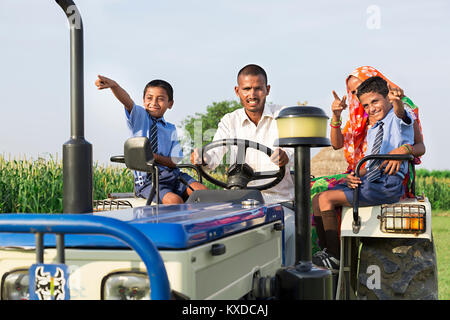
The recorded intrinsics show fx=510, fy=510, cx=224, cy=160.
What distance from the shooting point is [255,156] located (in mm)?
3238

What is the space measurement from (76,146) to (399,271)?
6.57ft

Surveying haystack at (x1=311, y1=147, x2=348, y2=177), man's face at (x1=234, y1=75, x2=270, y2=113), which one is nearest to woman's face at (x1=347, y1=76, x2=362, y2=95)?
man's face at (x1=234, y1=75, x2=270, y2=113)

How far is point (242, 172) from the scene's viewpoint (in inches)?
103

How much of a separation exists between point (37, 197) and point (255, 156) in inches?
238

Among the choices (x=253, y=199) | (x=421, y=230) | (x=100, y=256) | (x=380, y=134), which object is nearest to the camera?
(x=100, y=256)

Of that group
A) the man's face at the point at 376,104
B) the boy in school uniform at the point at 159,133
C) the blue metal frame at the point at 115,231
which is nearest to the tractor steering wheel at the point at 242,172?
the boy in school uniform at the point at 159,133

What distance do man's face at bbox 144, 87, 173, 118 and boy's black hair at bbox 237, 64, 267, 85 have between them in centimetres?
82

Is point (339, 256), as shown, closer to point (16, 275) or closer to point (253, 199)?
point (253, 199)

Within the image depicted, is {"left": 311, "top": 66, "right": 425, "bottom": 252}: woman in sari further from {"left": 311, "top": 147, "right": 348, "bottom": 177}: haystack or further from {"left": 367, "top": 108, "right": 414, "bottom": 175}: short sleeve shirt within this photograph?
{"left": 311, "top": 147, "right": 348, "bottom": 177}: haystack

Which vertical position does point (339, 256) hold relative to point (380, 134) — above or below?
below

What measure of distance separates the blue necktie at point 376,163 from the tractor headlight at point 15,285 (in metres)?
2.30

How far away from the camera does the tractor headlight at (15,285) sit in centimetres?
158

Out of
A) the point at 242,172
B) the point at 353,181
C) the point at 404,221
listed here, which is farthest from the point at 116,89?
the point at 404,221
